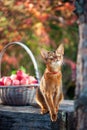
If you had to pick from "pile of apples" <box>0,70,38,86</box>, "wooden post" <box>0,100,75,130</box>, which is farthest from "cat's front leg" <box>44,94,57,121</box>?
"pile of apples" <box>0,70,38,86</box>

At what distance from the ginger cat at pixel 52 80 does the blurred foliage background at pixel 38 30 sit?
2.55m

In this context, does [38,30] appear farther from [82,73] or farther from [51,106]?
[82,73]

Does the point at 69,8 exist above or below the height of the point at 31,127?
above

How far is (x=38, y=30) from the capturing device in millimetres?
8211

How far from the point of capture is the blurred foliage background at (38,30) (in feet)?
22.6

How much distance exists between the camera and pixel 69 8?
7.27 metres

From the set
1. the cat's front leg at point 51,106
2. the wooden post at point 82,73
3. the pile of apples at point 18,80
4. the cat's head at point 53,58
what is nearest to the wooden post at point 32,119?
the cat's front leg at point 51,106

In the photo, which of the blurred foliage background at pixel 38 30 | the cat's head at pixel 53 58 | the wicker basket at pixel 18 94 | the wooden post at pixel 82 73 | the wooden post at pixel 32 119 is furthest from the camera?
the blurred foliage background at pixel 38 30

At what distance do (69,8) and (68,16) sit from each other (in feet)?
4.75

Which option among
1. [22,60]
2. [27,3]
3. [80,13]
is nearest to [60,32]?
[22,60]

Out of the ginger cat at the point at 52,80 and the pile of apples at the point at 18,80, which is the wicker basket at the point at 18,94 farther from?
the ginger cat at the point at 52,80

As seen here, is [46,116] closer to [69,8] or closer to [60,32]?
[69,8]

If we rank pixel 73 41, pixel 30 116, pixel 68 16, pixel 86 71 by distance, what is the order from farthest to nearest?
pixel 73 41 → pixel 68 16 → pixel 30 116 → pixel 86 71

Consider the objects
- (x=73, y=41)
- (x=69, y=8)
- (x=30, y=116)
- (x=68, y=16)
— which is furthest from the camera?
(x=73, y=41)
